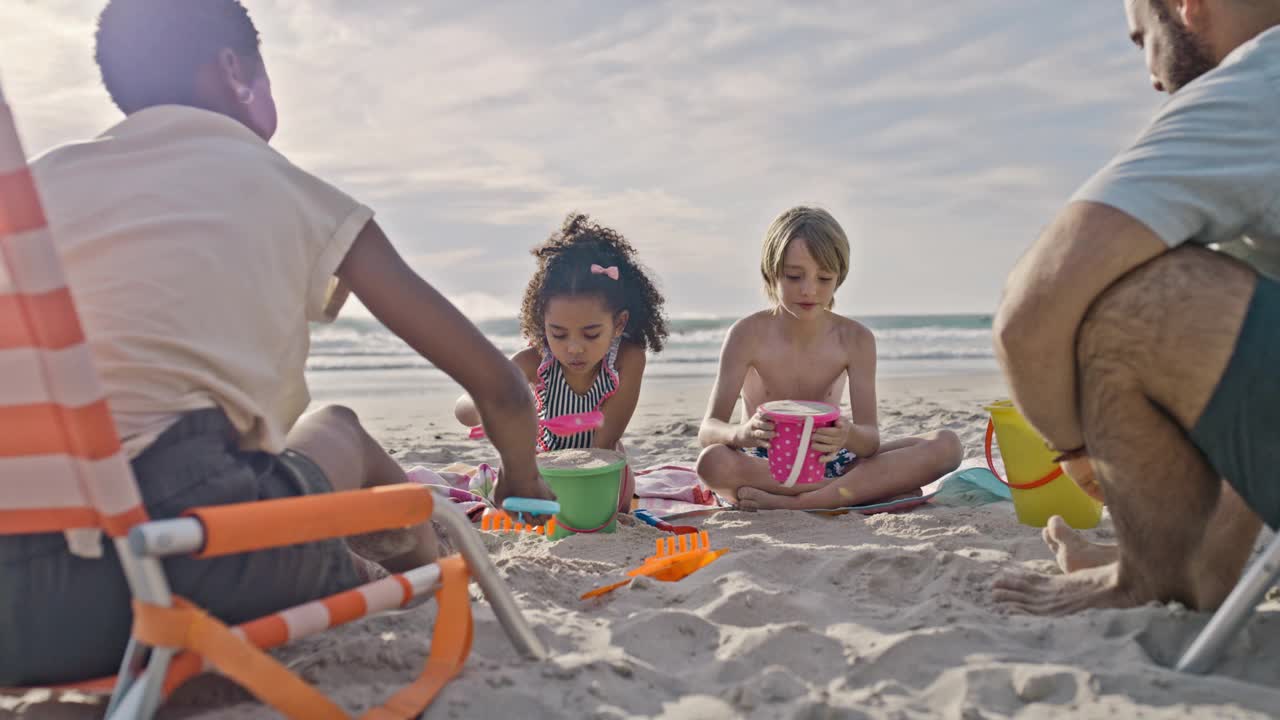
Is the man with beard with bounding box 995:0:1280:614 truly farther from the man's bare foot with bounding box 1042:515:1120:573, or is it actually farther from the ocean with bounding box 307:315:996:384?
the ocean with bounding box 307:315:996:384

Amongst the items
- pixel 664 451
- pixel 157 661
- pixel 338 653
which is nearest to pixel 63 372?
pixel 157 661

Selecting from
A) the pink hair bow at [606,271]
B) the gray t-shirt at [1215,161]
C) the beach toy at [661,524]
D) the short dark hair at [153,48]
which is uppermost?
the short dark hair at [153,48]

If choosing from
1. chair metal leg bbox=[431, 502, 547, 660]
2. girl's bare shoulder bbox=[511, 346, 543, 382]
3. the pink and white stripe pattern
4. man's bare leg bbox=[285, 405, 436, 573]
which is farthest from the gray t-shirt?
girl's bare shoulder bbox=[511, 346, 543, 382]

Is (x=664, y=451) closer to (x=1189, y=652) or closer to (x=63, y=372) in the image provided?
(x=1189, y=652)

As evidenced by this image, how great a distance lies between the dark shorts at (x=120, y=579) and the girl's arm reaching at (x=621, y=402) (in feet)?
8.35

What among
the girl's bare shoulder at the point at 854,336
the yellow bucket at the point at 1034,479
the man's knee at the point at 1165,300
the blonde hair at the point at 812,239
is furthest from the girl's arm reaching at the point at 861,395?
the man's knee at the point at 1165,300

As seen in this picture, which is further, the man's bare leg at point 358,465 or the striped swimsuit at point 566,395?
the striped swimsuit at point 566,395

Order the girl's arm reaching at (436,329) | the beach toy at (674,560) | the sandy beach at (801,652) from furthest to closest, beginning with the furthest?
the beach toy at (674,560), the girl's arm reaching at (436,329), the sandy beach at (801,652)

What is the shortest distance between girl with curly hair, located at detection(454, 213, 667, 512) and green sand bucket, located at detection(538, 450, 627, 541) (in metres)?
0.91

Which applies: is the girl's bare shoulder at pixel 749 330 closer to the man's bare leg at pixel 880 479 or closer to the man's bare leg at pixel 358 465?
the man's bare leg at pixel 880 479

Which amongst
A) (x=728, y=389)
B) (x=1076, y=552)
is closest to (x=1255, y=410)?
(x=1076, y=552)

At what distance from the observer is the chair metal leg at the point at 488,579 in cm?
160

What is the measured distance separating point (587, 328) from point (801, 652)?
235 cm

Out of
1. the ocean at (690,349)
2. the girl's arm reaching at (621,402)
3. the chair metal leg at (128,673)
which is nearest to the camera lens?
the chair metal leg at (128,673)
